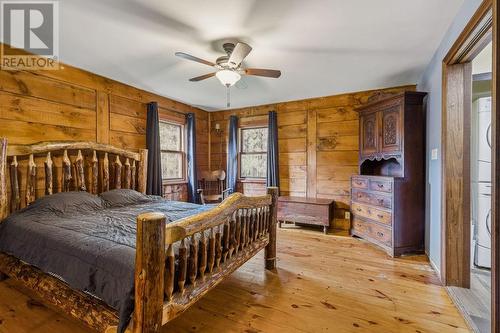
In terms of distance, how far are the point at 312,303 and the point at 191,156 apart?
11.1 ft

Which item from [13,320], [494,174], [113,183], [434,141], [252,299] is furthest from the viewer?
[113,183]

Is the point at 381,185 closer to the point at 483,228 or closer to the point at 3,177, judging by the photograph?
the point at 483,228

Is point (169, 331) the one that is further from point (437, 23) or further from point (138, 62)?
point (437, 23)

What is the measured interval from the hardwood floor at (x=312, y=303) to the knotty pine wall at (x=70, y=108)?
149cm

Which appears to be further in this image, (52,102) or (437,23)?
(52,102)

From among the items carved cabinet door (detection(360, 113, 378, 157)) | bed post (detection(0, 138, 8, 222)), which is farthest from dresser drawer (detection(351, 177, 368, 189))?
bed post (detection(0, 138, 8, 222))

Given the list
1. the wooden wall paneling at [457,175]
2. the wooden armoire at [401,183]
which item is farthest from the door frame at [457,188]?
the wooden armoire at [401,183]

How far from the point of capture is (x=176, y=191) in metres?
4.54

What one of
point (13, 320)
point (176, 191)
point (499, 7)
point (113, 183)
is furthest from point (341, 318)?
point (176, 191)

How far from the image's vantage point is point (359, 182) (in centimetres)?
352

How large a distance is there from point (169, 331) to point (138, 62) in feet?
9.08

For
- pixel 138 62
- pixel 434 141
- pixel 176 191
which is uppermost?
pixel 138 62

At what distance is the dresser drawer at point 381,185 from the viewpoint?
2959 millimetres

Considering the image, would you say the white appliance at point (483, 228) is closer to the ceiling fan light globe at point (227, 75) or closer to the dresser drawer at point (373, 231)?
the dresser drawer at point (373, 231)
